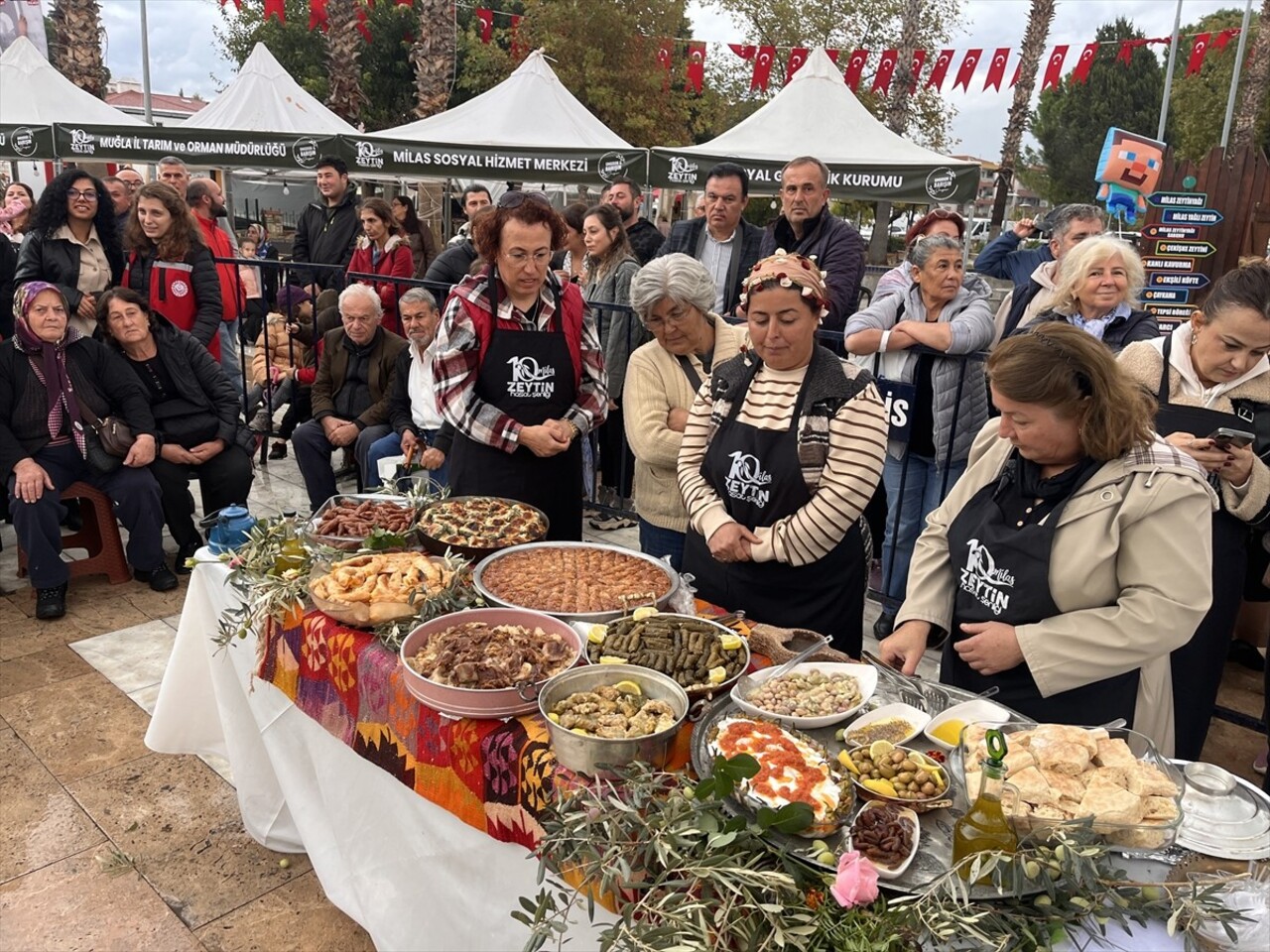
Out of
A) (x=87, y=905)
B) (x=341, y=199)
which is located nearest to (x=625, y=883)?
(x=87, y=905)

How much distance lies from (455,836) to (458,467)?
5.73ft

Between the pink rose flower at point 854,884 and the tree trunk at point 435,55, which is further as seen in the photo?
the tree trunk at point 435,55

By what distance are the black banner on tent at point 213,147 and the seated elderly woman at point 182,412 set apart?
5142 mm

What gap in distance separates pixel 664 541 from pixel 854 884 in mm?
2270

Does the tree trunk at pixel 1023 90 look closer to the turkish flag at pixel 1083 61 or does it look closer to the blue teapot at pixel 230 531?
the turkish flag at pixel 1083 61

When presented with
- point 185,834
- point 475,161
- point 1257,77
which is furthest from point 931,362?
point 1257,77

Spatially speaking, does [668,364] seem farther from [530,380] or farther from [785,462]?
[785,462]

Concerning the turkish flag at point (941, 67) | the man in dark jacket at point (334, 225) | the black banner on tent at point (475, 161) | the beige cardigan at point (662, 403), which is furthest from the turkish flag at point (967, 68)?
the beige cardigan at point (662, 403)

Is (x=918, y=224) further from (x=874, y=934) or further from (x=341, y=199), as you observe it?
(x=341, y=199)

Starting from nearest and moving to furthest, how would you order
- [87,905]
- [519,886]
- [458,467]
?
1. [519,886]
2. [87,905]
3. [458,467]

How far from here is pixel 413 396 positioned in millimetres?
5773

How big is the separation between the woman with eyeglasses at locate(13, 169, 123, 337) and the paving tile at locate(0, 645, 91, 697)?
239cm

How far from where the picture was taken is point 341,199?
7.96 metres

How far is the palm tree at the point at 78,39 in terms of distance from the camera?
14.7 metres
